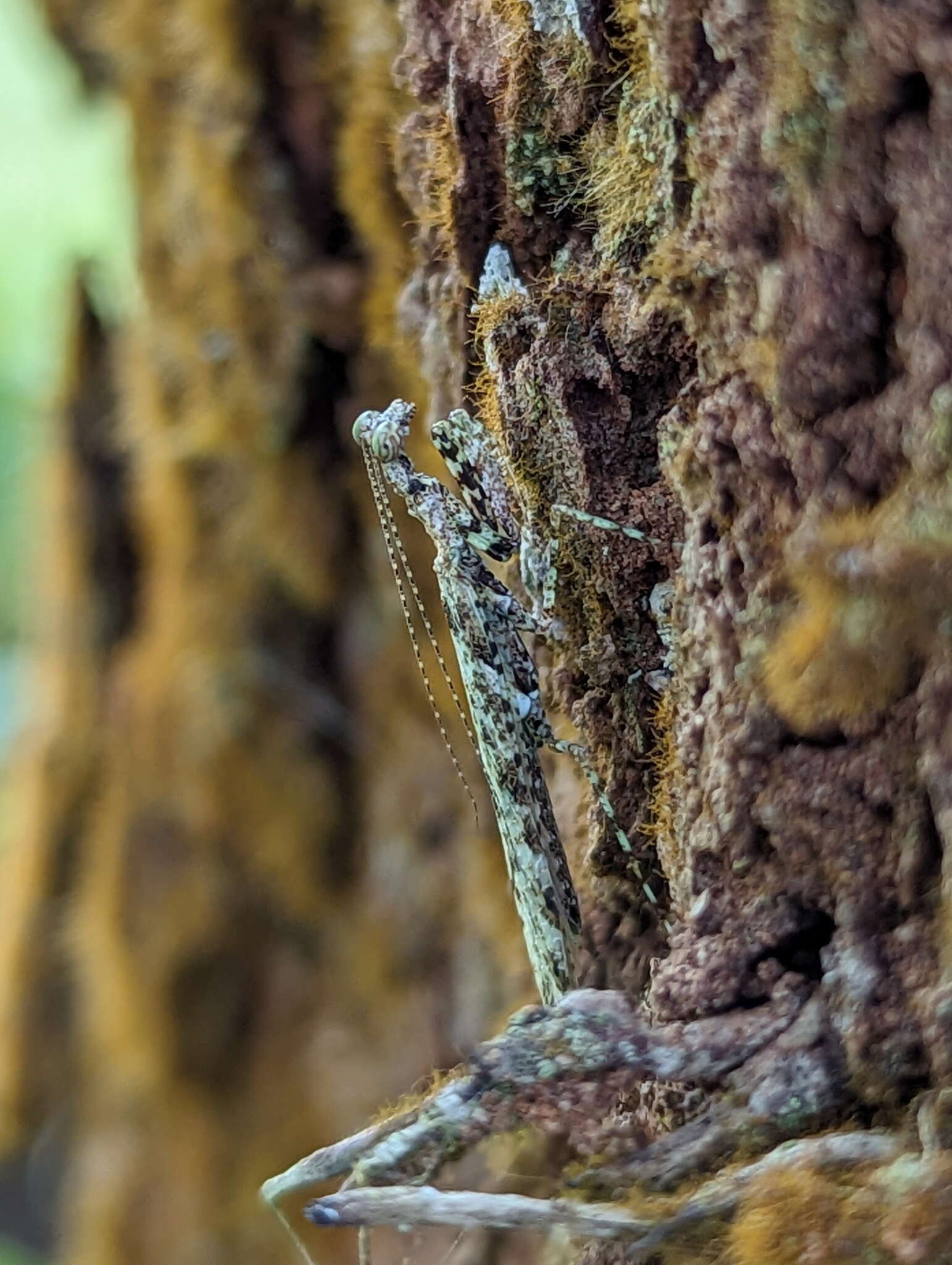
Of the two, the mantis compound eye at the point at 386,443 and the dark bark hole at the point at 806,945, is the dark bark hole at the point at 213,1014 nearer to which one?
the mantis compound eye at the point at 386,443

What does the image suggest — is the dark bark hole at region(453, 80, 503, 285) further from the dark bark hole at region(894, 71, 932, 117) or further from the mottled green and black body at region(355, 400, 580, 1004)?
the dark bark hole at region(894, 71, 932, 117)

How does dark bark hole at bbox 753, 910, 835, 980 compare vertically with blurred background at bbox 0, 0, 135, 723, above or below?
below

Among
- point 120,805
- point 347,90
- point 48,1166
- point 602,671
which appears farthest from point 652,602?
point 48,1166

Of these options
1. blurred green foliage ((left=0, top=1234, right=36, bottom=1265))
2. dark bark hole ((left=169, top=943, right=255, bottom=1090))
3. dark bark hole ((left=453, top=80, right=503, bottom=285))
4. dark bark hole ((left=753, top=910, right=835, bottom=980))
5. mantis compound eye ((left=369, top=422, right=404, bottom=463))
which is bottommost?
blurred green foliage ((left=0, top=1234, right=36, bottom=1265))

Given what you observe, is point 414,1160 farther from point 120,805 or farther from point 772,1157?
point 120,805

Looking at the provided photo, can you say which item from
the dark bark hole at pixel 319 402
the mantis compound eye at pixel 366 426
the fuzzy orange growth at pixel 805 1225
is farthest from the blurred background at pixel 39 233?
the fuzzy orange growth at pixel 805 1225

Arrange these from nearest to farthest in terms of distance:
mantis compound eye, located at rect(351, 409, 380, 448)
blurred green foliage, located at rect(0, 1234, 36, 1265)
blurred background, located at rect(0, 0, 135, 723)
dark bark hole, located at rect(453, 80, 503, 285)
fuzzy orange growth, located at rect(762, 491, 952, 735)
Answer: fuzzy orange growth, located at rect(762, 491, 952, 735) → dark bark hole, located at rect(453, 80, 503, 285) → mantis compound eye, located at rect(351, 409, 380, 448) → blurred background, located at rect(0, 0, 135, 723) → blurred green foliage, located at rect(0, 1234, 36, 1265)

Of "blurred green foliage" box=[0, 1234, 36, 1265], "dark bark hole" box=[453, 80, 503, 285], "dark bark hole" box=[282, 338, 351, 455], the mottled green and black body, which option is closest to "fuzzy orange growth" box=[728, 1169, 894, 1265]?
the mottled green and black body
